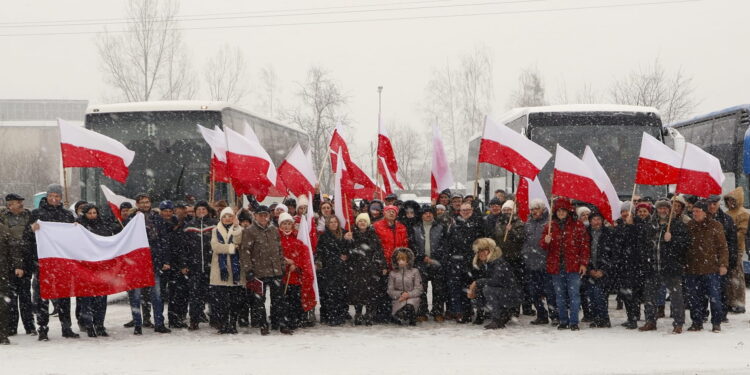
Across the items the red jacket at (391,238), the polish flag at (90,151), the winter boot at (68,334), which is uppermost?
the polish flag at (90,151)

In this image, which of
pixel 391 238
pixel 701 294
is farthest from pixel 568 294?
pixel 391 238

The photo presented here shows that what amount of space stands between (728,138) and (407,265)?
336 inches

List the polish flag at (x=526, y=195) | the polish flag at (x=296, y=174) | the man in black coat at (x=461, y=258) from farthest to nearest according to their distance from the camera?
the polish flag at (x=526, y=195)
the polish flag at (x=296, y=174)
the man in black coat at (x=461, y=258)

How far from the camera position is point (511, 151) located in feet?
35.9

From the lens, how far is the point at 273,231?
32.9 feet

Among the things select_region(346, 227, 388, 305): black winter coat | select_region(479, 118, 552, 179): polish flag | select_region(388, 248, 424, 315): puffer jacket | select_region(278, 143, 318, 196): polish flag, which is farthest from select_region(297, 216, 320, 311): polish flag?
select_region(479, 118, 552, 179): polish flag

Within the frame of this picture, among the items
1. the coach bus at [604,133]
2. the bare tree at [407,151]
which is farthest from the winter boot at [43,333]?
the bare tree at [407,151]

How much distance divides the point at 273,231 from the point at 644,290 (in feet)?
15.7

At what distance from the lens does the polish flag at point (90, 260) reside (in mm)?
9438

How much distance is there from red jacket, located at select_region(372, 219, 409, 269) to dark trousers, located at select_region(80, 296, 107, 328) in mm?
3767

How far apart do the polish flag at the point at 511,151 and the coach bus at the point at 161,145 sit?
5396 millimetres

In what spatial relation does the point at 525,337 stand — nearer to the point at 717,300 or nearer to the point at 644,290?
the point at 644,290

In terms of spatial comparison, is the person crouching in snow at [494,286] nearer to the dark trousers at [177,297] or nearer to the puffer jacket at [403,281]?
the puffer jacket at [403,281]

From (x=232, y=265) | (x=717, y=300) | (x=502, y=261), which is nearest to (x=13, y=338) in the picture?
(x=232, y=265)
